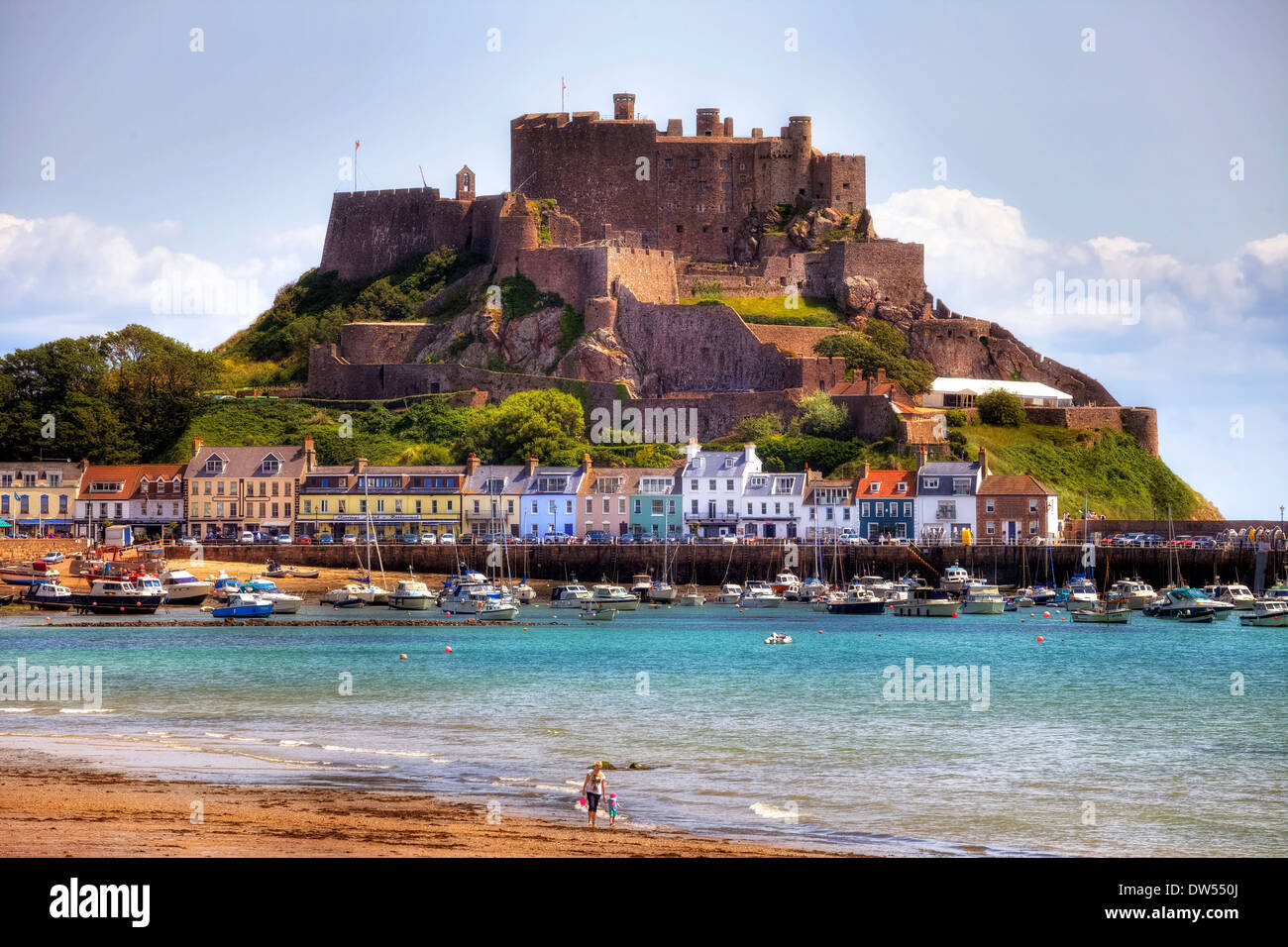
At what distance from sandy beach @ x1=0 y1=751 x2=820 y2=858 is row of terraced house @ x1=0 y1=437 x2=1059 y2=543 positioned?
48738 mm

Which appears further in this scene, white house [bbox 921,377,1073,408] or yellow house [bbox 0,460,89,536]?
white house [bbox 921,377,1073,408]

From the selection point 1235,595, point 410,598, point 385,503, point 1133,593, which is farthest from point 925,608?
point 385,503

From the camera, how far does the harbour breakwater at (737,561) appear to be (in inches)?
2485

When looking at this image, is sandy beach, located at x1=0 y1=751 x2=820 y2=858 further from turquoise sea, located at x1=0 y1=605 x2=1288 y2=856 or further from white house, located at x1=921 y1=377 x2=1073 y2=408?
white house, located at x1=921 y1=377 x2=1073 y2=408

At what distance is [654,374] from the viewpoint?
77312 millimetres

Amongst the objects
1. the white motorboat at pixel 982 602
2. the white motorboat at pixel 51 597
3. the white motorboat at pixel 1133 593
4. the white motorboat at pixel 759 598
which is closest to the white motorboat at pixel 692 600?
the white motorboat at pixel 759 598

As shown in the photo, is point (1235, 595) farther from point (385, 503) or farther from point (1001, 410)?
point (385, 503)

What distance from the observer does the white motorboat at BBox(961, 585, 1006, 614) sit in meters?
57.8

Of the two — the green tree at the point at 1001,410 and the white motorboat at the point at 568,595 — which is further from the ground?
the green tree at the point at 1001,410

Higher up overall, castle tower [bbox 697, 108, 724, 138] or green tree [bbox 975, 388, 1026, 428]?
castle tower [bbox 697, 108, 724, 138]

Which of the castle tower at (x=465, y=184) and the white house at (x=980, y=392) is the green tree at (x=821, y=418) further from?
the castle tower at (x=465, y=184)

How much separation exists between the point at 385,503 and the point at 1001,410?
1151 inches

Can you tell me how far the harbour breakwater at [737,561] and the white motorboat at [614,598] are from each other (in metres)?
6.95

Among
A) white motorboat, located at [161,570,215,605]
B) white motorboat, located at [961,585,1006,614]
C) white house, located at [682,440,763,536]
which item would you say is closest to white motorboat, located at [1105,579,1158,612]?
white motorboat, located at [961,585,1006,614]
